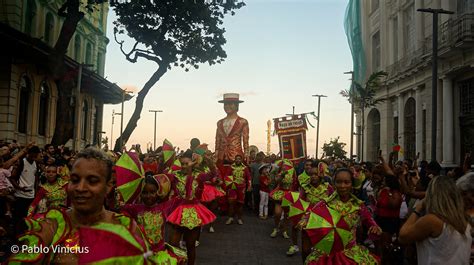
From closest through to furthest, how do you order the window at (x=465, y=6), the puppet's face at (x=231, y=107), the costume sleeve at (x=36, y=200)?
the costume sleeve at (x=36, y=200) → the puppet's face at (x=231, y=107) → the window at (x=465, y=6)

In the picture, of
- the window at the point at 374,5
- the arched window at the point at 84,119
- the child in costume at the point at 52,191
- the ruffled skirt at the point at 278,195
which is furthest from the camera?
the window at the point at 374,5

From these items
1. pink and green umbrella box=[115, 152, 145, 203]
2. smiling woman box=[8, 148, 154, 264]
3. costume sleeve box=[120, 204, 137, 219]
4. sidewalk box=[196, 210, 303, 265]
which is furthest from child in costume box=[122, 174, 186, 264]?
sidewalk box=[196, 210, 303, 265]

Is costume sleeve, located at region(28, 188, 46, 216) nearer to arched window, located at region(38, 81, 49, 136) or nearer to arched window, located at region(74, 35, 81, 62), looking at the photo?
arched window, located at region(38, 81, 49, 136)

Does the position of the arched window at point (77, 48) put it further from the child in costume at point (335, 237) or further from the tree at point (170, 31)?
the child in costume at point (335, 237)

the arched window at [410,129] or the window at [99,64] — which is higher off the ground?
the window at [99,64]

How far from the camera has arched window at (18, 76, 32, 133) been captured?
23.6 meters

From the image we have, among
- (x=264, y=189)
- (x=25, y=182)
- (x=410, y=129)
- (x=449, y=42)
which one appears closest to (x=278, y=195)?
(x=264, y=189)

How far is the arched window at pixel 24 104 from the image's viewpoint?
23.6 metres

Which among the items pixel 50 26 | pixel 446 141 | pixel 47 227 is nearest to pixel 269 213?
pixel 446 141

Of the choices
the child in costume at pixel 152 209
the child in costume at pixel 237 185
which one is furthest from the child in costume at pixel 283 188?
the child in costume at pixel 152 209

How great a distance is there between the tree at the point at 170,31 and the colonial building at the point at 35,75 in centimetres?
175

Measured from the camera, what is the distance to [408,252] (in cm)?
658

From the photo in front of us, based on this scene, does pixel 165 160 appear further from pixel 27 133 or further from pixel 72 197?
pixel 27 133

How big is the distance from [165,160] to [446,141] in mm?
19405
